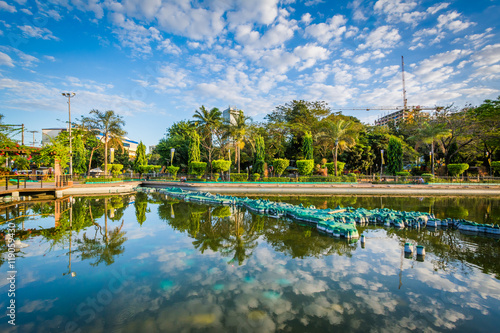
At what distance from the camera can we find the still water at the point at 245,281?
16.4ft

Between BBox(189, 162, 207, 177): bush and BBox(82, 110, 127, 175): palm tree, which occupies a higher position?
BBox(82, 110, 127, 175): palm tree

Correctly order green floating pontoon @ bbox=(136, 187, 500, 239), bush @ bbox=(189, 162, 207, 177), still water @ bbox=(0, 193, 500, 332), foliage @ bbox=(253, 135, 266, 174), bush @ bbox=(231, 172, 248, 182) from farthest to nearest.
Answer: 1. foliage @ bbox=(253, 135, 266, 174)
2. bush @ bbox=(189, 162, 207, 177)
3. bush @ bbox=(231, 172, 248, 182)
4. green floating pontoon @ bbox=(136, 187, 500, 239)
5. still water @ bbox=(0, 193, 500, 332)

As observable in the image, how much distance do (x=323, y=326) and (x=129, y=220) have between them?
12.3m

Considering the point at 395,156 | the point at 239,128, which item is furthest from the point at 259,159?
the point at 395,156

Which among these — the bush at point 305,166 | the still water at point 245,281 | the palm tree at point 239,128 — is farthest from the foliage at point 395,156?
the still water at point 245,281

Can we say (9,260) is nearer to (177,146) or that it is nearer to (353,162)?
(177,146)

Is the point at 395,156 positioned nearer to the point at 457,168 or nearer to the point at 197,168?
the point at 457,168

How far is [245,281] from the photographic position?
263 inches

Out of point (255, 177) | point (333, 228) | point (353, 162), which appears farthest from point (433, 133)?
point (333, 228)

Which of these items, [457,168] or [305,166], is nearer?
[305,166]

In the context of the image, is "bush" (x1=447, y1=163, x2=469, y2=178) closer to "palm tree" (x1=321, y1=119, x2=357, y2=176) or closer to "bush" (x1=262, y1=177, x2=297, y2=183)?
"palm tree" (x1=321, y1=119, x2=357, y2=176)

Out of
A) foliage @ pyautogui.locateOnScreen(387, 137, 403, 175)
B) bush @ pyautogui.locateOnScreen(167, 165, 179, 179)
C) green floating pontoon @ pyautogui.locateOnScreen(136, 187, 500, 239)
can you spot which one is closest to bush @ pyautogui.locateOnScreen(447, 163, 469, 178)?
foliage @ pyautogui.locateOnScreen(387, 137, 403, 175)

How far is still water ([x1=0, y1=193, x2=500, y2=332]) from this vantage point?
16.4ft

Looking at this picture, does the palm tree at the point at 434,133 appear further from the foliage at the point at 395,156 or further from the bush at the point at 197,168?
the bush at the point at 197,168
